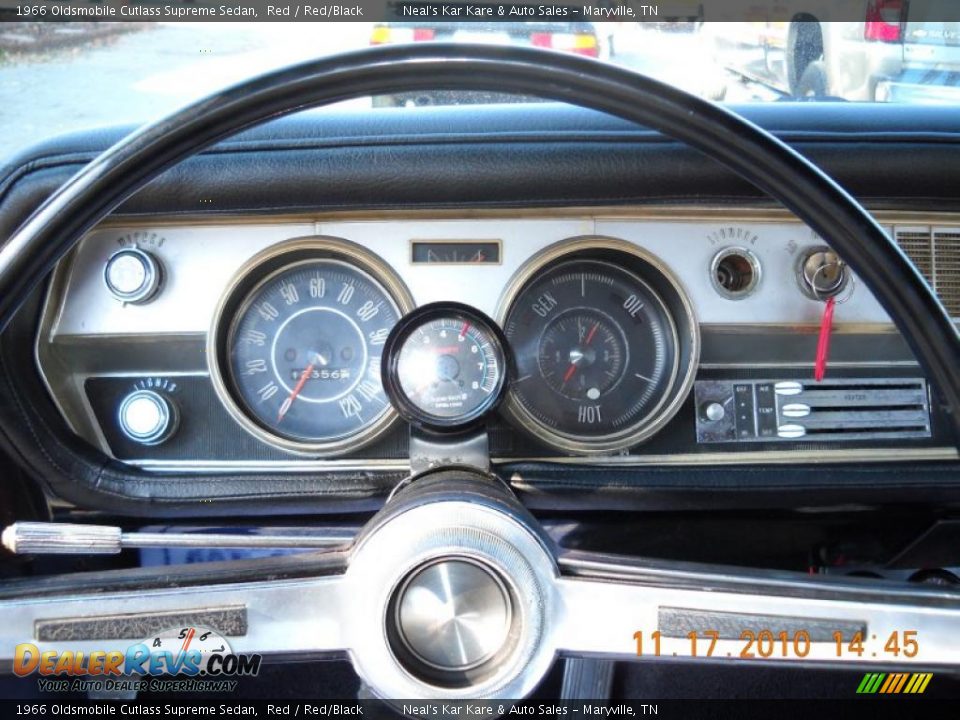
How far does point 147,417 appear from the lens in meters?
2.05

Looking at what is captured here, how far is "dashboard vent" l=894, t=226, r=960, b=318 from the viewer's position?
207 cm

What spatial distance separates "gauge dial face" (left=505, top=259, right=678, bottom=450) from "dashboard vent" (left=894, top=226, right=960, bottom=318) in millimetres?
540

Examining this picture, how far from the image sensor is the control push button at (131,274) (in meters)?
2.00

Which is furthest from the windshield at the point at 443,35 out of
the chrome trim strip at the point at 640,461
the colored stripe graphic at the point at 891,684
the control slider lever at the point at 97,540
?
the colored stripe graphic at the point at 891,684

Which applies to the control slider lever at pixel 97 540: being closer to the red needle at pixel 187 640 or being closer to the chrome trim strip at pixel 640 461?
the red needle at pixel 187 640

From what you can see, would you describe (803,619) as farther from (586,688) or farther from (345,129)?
(345,129)

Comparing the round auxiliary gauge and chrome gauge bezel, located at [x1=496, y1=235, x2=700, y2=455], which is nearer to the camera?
the round auxiliary gauge

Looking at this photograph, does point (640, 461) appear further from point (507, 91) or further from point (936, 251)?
point (507, 91)

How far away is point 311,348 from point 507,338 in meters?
0.45

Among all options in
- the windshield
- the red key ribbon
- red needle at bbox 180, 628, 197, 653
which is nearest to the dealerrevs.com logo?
red needle at bbox 180, 628, 197, 653

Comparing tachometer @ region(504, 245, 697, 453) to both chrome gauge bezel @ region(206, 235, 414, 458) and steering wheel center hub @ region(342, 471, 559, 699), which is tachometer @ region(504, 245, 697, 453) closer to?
chrome gauge bezel @ region(206, 235, 414, 458)

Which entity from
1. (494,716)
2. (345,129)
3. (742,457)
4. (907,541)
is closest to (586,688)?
(742,457)

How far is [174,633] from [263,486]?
0.75 meters

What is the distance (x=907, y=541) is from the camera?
7.38 ft
